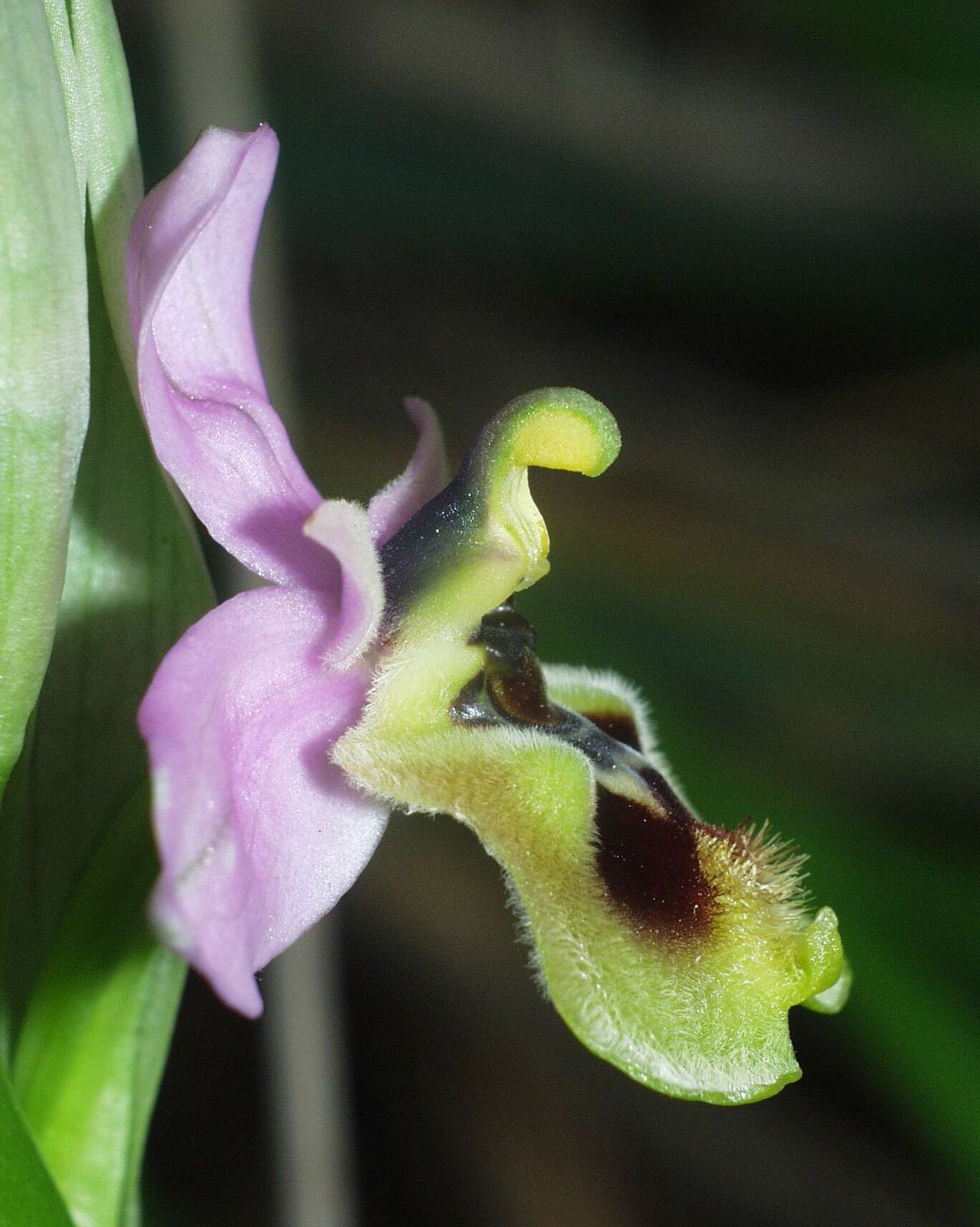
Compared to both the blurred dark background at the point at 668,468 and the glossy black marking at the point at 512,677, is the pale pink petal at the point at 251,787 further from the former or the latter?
the blurred dark background at the point at 668,468

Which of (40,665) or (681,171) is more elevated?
(40,665)

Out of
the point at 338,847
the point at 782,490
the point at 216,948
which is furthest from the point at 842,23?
the point at 216,948

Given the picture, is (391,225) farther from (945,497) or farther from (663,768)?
(663,768)

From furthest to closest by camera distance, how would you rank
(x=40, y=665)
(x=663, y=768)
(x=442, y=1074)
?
(x=442, y=1074) < (x=663, y=768) < (x=40, y=665)

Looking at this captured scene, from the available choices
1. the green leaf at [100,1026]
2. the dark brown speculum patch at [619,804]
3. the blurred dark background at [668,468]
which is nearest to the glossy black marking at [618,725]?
the dark brown speculum patch at [619,804]

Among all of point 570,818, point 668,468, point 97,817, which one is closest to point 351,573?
point 570,818
